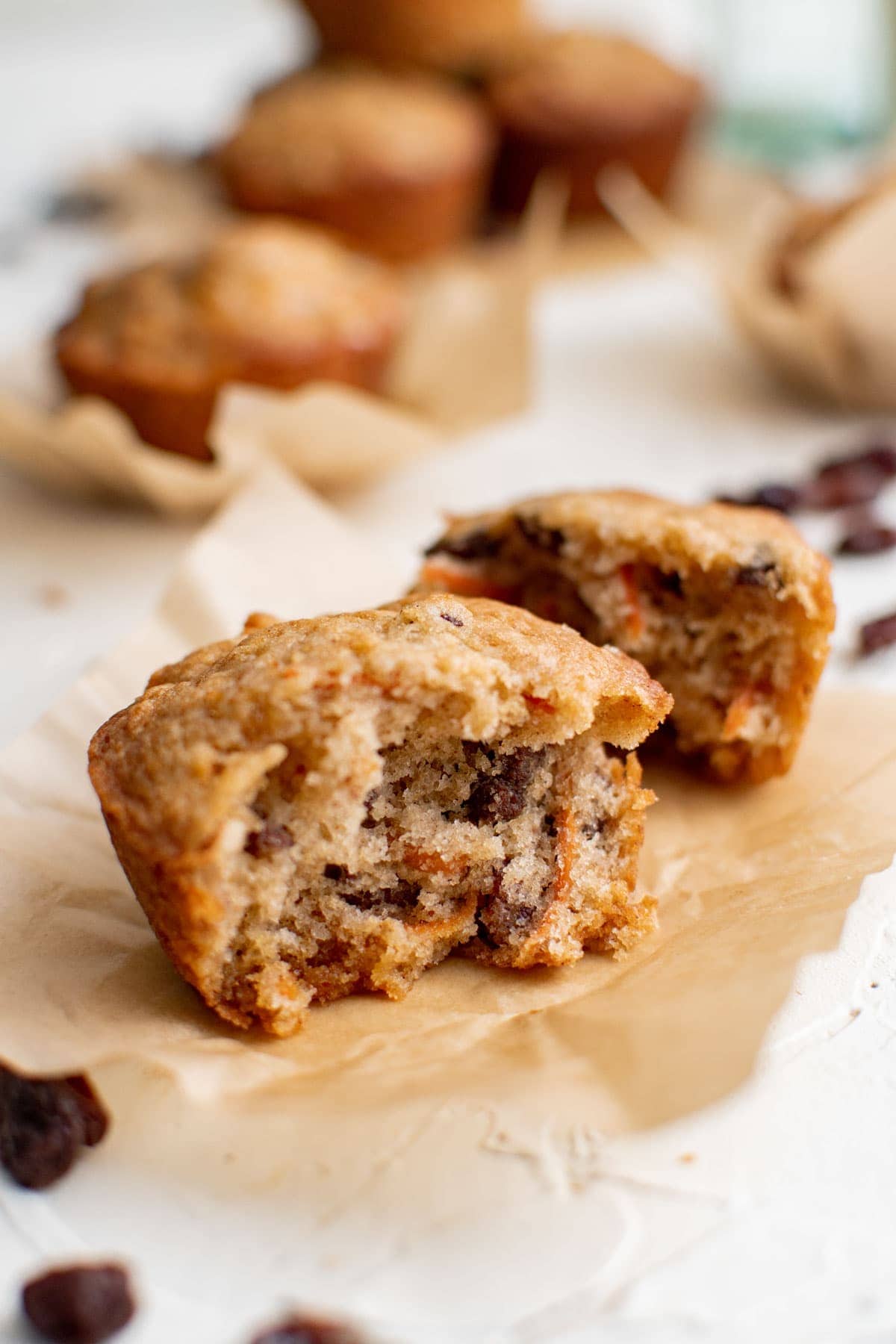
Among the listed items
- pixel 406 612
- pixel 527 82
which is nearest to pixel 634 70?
pixel 527 82

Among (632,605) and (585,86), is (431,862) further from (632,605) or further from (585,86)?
(585,86)

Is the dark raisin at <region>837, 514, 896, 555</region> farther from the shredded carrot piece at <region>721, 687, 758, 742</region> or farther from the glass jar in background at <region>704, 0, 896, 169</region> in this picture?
the glass jar in background at <region>704, 0, 896, 169</region>

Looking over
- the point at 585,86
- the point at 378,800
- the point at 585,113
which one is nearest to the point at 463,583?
the point at 378,800

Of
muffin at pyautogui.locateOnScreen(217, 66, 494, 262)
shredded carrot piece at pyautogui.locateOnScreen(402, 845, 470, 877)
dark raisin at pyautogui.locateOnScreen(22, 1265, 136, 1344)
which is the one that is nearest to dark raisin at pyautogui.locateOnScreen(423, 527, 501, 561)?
shredded carrot piece at pyautogui.locateOnScreen(402, 845, 470, 877)

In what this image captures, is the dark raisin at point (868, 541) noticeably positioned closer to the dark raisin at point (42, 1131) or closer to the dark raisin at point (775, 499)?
the dark raisin at point (775, 499)

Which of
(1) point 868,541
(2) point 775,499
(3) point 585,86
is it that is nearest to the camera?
(1) point 868,541

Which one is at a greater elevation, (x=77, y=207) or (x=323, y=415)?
(x=323, y=415)
